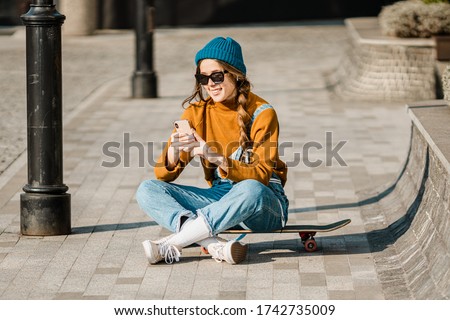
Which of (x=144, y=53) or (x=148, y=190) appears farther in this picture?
(x=144, y=53)

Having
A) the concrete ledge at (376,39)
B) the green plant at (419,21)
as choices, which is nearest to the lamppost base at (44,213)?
the concrete ledge at (376,39)

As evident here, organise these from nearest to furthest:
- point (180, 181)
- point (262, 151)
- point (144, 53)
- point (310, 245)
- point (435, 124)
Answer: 1. point (262, 151)
2. point (310, 245)
3. point (435, 124)
4. point (180, 181)
5. point (144, 53)

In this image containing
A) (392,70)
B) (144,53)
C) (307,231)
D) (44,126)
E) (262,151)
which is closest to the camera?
(262,151)

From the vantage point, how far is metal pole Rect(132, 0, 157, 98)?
14969 millimetres

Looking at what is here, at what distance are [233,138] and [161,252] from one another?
799 millimetres

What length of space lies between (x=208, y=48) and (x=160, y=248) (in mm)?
1209

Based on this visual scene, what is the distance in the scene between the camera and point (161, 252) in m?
6.98

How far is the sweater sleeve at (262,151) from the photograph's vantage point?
22.6 ft

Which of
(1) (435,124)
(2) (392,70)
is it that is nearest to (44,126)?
(1) (435,124)

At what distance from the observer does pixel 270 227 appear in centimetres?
708

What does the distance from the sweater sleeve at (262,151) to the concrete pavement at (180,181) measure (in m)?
0.55

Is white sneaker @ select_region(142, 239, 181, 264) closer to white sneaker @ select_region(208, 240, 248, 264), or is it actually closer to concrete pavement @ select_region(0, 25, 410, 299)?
concrete pavement @ select_region(0, 25, 410, 299)

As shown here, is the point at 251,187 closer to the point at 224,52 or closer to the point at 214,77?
the point at 214,77

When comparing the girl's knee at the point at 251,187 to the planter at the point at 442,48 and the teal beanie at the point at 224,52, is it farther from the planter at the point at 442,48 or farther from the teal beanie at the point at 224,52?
the planter at the point at 442,48
